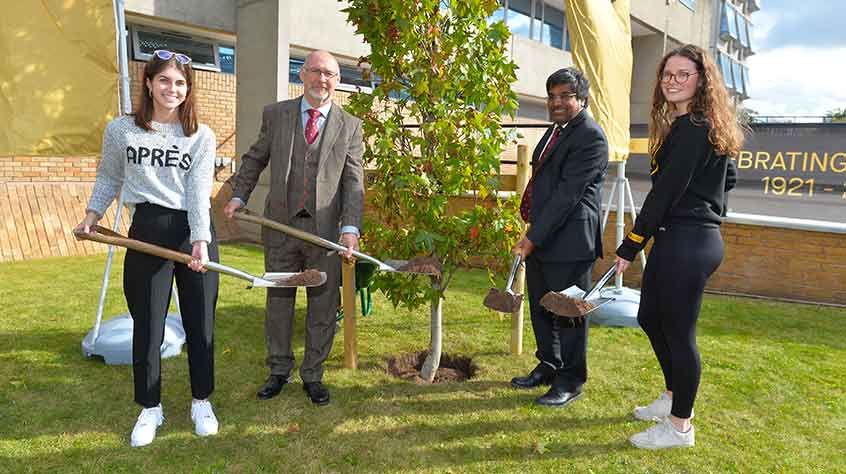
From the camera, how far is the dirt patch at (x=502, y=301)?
141 inches

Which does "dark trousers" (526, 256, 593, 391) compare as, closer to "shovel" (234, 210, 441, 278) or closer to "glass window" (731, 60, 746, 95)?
"shovel" (234, 210, 441, 278)

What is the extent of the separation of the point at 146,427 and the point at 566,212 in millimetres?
2638

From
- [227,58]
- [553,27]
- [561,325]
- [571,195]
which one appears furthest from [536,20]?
[561,325]

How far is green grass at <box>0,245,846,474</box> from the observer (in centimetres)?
306

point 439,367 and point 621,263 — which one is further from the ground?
point 621,263

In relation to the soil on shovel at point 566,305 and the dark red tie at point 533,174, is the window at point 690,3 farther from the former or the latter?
the soil on shovel at point 566,305

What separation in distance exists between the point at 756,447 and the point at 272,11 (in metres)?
9.55

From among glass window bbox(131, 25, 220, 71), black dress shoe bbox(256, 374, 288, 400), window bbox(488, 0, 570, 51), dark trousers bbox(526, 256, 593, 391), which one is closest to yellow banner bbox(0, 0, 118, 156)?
black dress shoe bbox(256, 374, 288, 400)

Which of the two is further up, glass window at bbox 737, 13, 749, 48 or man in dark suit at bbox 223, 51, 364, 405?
glass window at bbox 737, 13, 749, 48

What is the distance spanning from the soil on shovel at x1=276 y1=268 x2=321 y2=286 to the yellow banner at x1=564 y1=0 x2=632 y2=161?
3.06 m

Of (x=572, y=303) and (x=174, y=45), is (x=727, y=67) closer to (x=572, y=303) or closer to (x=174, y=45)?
(x=174, y=45)

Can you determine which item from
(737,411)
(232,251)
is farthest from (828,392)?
(232,251)

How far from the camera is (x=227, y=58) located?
38.8 feet

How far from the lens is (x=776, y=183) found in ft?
28.5
